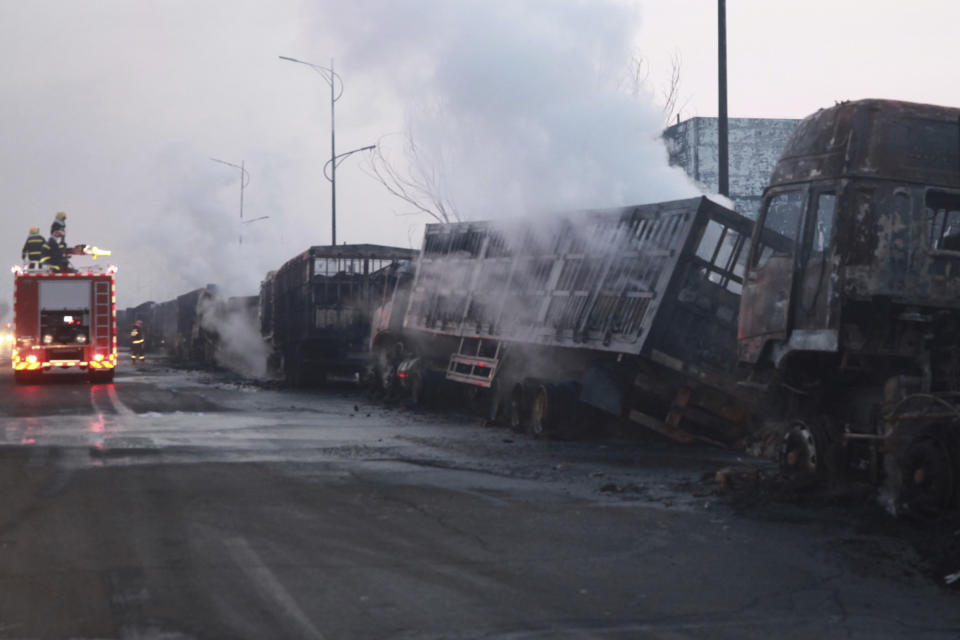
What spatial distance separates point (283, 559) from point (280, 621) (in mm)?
1554

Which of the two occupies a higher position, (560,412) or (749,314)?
(749,314)

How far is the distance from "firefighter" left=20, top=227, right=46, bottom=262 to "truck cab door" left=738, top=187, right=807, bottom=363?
2636cm

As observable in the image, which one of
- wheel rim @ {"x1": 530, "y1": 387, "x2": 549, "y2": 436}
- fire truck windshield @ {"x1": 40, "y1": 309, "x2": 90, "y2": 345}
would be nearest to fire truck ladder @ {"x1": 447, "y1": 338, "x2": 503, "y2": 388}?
wheel rim @ {"x1": 530, "y1": 387, "x2": 549, "y2": 436}

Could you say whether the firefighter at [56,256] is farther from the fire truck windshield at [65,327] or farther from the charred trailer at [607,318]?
the charred trailer at [607,318]

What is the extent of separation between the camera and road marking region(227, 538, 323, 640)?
570cm

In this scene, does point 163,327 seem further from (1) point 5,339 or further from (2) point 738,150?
(1) point 5,339

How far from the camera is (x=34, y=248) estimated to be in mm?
33031

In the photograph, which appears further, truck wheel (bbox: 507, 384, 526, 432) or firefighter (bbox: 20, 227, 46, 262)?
firefighter (bbox: 20, 227, 46, 262)

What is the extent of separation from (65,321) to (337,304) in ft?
29.1

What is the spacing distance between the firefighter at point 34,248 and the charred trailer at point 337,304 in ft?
26.3

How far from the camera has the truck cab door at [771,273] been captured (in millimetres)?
10172

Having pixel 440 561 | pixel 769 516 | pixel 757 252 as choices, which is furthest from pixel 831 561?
pixel 757 252

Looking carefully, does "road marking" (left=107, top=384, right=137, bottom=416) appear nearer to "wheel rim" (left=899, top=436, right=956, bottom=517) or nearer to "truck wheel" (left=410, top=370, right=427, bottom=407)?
"truck wheel" (left=410, top=370, right=427, bottom=407)

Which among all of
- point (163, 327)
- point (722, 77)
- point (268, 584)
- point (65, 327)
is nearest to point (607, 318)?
point (722, 77)
